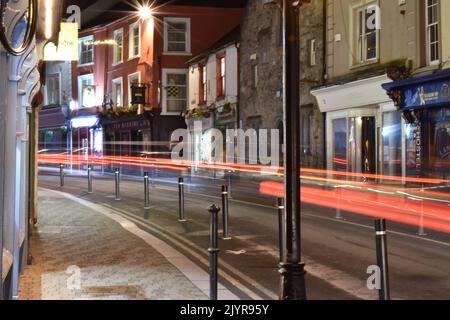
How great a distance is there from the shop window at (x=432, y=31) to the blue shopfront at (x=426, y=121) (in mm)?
1052

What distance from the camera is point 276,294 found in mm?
7578

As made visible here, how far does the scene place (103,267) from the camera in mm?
8656

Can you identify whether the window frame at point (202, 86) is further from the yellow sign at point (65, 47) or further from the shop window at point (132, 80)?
the yellow sign at point (65, 47)

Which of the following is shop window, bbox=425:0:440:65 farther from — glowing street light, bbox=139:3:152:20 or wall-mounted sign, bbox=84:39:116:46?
wall-mounted sign, bbox=84:39:116:46

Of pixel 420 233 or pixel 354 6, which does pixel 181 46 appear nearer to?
pixel 354 6

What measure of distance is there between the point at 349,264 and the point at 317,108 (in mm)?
17082

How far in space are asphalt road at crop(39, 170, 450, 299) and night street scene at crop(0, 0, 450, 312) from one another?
5 centimetres

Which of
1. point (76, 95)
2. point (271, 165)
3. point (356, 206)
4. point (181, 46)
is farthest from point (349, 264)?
point (76, 95)

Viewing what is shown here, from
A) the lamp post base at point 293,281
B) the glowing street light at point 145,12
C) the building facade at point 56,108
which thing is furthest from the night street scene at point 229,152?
the glowing street light at point 145,12

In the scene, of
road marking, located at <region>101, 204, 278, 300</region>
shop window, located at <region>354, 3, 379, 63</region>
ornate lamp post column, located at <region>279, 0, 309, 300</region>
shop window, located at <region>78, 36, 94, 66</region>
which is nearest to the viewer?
→ ornate lamp post column, located at <region>279, 0, 309, 300</region>

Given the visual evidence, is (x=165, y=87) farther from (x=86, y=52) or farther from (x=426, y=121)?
(x=426, y=121)

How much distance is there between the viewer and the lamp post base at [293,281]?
233 inches

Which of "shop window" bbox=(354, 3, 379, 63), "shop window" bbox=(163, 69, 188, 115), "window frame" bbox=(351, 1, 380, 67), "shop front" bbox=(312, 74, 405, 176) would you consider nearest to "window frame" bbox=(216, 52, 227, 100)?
"shop window" bbox=(163, 69, 188, 115)

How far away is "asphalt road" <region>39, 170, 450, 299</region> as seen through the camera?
26.2ft
